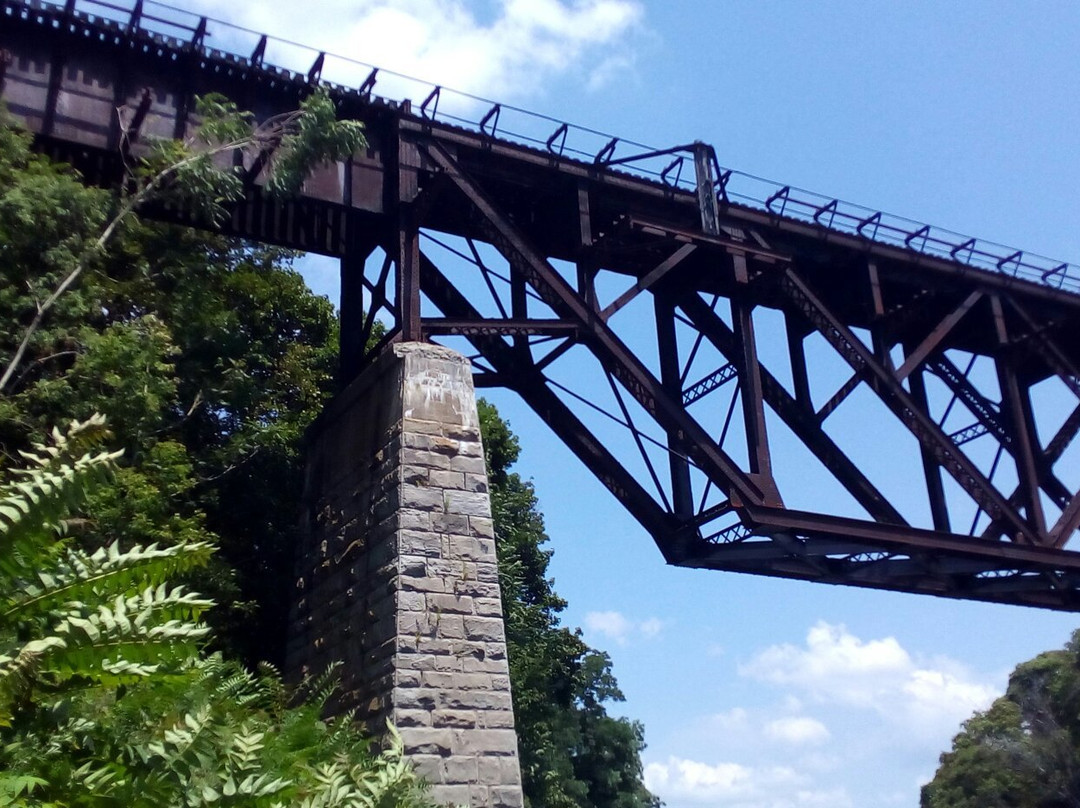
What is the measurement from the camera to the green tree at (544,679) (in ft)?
80.1

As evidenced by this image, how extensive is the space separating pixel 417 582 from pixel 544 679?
14.6 meters

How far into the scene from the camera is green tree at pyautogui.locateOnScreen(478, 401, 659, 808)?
2441cm

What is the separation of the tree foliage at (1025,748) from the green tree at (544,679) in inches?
733

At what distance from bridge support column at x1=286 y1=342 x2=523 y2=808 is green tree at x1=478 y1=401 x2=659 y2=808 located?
8.90 m

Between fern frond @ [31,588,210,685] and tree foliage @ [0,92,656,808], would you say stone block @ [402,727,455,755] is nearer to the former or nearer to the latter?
tree foliage @ [0,92,656,808]

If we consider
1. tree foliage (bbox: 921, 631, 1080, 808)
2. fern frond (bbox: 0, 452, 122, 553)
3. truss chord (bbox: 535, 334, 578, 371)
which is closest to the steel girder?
truss chord (bbox: 535, 334, 578, 371)

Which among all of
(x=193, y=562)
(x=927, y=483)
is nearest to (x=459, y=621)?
(x=193, y=562)

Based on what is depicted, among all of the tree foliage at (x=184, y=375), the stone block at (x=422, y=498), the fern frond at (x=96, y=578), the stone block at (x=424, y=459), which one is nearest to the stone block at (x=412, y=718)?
the tree foliage at (x=184, y=375)

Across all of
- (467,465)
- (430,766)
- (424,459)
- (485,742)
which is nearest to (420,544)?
(424,459)

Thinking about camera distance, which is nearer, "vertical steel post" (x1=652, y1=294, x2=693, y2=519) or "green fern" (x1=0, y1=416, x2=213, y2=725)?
"green fern" (x1=0, y1=416, x2=213, y2=725)

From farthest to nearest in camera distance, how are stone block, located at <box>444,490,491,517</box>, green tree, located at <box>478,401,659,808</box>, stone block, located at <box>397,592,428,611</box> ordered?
1. green tree, located at <box>478,401,659,808</box>
2. stone block, located at <box>444,490,491,517</box>
3. stone block, located at <box>397,592,428,611</box>

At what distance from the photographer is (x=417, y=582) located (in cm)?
1202

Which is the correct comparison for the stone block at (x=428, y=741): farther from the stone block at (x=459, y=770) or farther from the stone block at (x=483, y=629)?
the stone block at (x=483, y=629)

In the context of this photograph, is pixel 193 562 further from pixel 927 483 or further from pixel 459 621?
pixel 927 483
